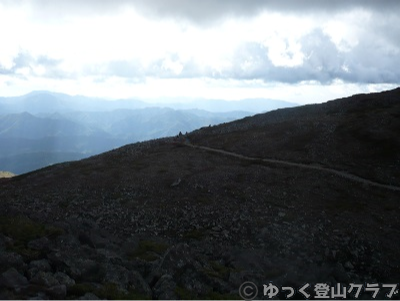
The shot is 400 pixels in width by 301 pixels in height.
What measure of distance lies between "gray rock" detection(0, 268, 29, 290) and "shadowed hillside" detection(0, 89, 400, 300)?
0.25 ft

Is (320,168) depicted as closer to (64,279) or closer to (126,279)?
(126,279)

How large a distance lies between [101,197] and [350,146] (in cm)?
4725

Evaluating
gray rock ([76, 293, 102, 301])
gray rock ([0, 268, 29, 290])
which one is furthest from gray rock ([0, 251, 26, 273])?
gray rock ([76, 293, 102, 301])

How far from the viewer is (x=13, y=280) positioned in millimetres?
17250

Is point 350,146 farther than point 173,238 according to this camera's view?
Yes

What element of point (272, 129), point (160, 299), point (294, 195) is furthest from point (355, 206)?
point (272, 129)

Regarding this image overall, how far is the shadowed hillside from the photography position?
21.0 m

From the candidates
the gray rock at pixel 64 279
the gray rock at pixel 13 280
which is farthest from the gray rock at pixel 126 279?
the gray rock at pixel 13 280

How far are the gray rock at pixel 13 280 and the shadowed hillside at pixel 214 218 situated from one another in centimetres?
8

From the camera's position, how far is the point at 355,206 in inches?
1645

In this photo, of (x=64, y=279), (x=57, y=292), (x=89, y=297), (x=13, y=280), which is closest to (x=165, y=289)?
(x=89, y=297)

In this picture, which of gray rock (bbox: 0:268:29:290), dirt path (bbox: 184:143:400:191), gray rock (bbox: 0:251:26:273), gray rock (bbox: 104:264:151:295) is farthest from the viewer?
dirt path (bbox: 184:143:400:191)

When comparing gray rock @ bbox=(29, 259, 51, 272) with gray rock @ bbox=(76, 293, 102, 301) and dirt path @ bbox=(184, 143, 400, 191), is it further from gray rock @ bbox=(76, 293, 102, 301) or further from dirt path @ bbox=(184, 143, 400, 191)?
dirt path @ bbox=(184, 143, 400, 191)

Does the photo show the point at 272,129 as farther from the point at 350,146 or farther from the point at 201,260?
the point at 201,260
